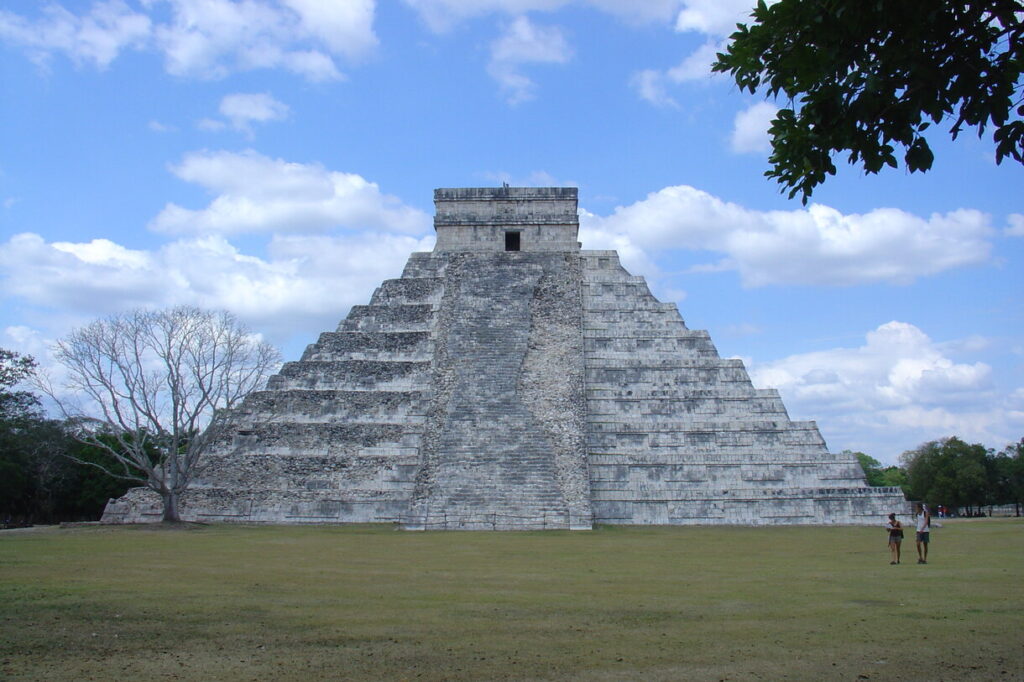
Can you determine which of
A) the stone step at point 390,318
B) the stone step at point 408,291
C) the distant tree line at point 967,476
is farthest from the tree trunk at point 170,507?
the distant tree line at point 967,476

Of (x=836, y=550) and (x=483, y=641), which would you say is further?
(x=836, y=550)

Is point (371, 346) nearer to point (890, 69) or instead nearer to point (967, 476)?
point (890, 69)

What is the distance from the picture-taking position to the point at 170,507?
1983 centimetres

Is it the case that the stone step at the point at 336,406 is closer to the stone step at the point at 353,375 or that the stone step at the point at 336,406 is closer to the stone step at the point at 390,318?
the stone step at the point at 353,375

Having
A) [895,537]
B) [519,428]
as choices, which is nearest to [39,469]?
[519,428]

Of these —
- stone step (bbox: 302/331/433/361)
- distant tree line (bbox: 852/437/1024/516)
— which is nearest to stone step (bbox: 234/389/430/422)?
stone step (bbox: 302/331/433/361)

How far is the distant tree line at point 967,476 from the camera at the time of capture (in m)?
46.2

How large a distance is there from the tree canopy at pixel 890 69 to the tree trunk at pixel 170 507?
17.7 metres

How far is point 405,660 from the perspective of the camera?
226 inches

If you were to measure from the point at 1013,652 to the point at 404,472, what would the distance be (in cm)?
1588

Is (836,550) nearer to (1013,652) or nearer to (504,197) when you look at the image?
(1013,652)

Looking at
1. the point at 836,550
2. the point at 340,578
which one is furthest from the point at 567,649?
the point at 836,550

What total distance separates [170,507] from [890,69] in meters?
18.5

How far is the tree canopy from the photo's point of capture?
4633 millimetres
